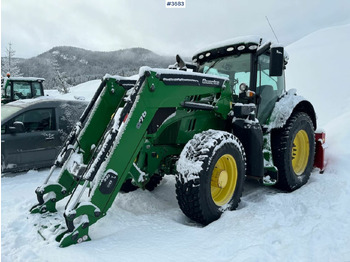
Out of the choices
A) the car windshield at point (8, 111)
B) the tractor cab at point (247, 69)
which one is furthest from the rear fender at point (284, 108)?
the car windshield at point (8, 111)

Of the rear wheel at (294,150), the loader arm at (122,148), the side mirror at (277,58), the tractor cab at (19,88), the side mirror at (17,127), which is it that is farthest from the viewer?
the tractor cab at (19,88)

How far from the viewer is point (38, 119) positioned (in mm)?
6242

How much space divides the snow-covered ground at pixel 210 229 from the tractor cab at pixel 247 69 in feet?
4.38

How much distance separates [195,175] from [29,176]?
13.2 feet

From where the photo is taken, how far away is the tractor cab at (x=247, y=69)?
14.1 ft

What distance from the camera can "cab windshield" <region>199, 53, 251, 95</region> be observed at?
439cm

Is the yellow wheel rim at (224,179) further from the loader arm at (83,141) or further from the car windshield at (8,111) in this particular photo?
the car windshield at (8,111)

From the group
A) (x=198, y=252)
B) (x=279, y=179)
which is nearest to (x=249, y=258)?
(x=198, y=252)

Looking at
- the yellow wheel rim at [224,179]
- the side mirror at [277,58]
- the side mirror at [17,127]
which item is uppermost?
the side mirror at [277,58]

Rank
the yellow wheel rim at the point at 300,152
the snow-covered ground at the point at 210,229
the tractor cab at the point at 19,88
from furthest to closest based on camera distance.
Answer: the tractor cab at the point at 19,88 < the yellow wheel rim at the point at 300,152 < the snow-covered ground at the point at 210,229

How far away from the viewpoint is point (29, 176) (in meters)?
5.82

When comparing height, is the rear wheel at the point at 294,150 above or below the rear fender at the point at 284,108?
below

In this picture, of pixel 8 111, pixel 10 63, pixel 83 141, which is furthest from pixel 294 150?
→ pixel 10 63

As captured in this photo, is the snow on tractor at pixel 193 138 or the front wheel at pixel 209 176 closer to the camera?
the snow on tractor at pixel 193 138
